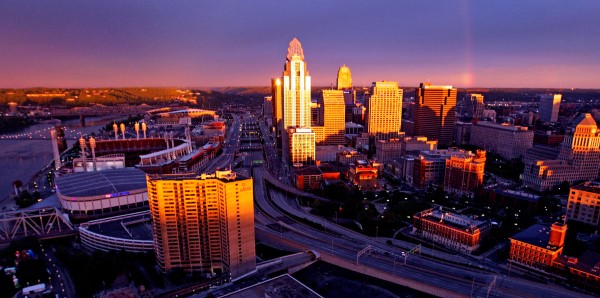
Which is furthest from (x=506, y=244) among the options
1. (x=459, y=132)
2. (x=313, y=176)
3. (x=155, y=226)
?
(x=459, y=132)

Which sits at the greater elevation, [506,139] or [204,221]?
[506,139]

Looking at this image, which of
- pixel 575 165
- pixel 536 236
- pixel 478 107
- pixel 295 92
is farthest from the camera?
pixel 478 107

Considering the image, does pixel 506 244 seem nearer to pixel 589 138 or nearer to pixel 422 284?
pixel 422 284

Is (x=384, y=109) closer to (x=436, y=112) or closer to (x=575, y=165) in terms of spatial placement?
(x=436, y=112)

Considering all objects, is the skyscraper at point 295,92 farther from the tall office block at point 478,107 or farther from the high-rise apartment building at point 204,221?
the tall office block at point 478,107

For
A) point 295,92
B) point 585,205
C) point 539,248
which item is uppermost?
point 295,92

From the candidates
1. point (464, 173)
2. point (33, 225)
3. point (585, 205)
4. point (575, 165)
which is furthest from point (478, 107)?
point (33, 225)
